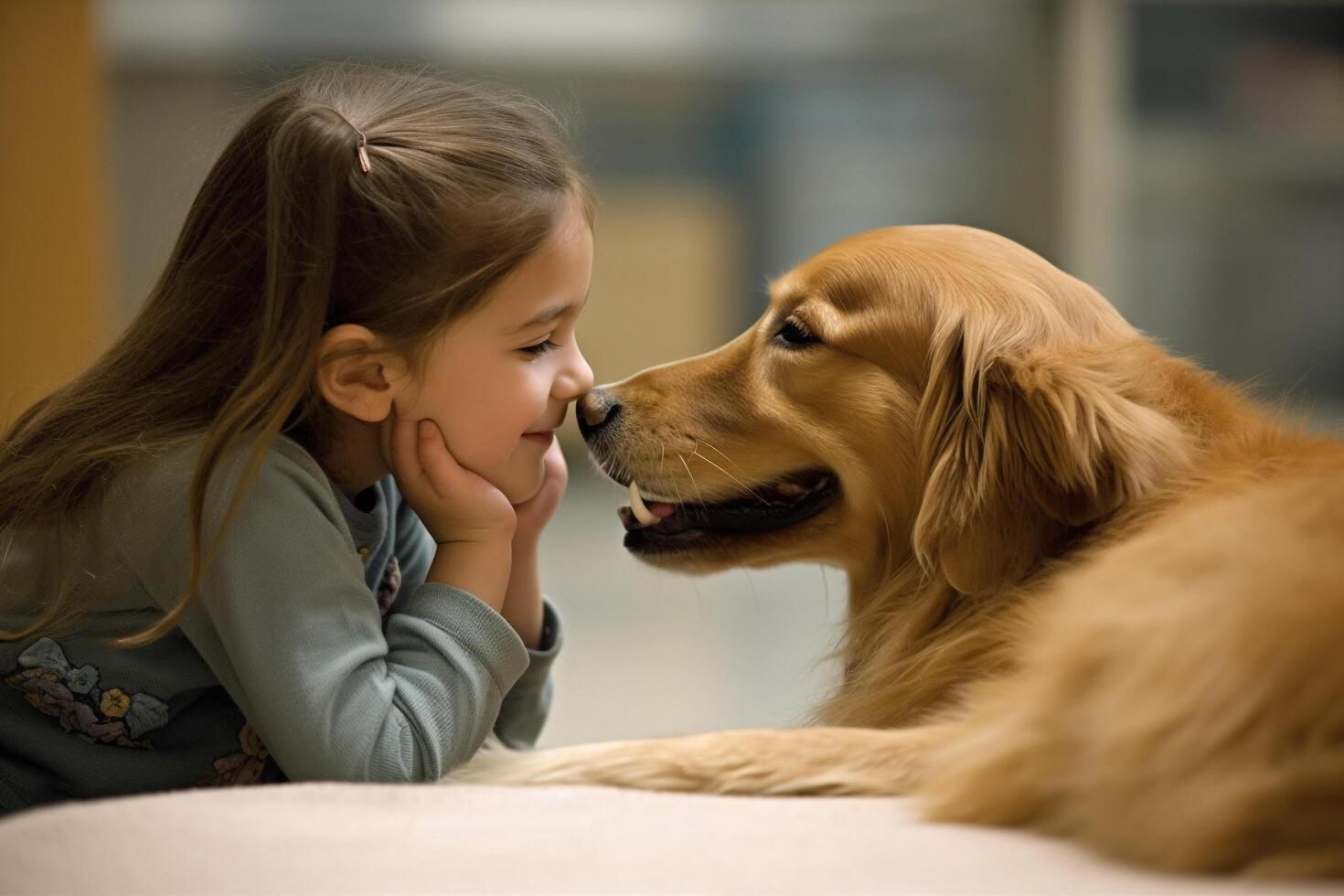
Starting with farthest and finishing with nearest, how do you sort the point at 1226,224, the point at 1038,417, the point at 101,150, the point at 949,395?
the point at 1226,224, the point at 101,150, the point at 949,395, the point at 1038,417

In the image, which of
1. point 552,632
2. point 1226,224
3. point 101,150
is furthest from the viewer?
point 1226,224

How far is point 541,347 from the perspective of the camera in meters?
1.33

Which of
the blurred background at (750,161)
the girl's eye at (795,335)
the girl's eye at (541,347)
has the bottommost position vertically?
the blurred background at (750,161)

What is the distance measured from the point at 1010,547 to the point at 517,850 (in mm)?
589

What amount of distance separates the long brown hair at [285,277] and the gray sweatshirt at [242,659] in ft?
0.12

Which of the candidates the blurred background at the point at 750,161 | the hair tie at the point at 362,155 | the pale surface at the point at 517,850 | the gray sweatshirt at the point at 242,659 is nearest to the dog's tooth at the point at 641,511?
the gray sweatshirt at the point at 242,659

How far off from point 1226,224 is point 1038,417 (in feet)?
12.1

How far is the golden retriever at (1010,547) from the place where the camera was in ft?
2.46

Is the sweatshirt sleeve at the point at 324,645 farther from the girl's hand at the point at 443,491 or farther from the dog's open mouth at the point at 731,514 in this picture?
the dog's open mouth at the point at 731,514

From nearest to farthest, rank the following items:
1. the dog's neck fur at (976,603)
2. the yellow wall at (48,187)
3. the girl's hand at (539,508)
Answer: the dog's neck fur at (976,603) < the girl's hand at (539,508) < the yellow wall at (48,187)

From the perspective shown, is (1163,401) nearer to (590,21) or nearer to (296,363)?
(296,363)

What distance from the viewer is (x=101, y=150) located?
3996 millimetres

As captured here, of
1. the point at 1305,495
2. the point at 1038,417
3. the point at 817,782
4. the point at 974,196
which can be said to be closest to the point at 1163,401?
the point at 1038,417

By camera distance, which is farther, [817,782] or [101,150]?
[101,150]
